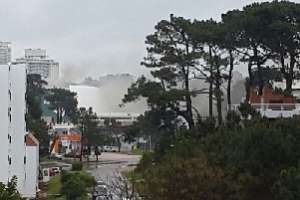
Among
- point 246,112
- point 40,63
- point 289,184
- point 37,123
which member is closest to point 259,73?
point 246,112

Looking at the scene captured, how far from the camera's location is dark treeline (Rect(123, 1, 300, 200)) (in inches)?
751

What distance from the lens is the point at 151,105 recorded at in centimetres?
3734

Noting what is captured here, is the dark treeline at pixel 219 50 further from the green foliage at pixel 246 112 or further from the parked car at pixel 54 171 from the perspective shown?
the parked car at pixel 54 171

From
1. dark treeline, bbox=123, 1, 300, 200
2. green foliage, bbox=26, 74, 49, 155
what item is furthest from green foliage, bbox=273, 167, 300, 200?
green foliage, bbox=26, 74, 49, 155

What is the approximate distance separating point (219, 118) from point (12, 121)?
37.4 feet

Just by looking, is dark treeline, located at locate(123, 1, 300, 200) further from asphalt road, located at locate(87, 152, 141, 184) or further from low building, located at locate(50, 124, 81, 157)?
low building, located at locate(50, 124, 81, 157)

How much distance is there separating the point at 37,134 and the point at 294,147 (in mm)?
35089

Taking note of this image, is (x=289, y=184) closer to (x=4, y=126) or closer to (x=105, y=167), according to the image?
(x=4, y=126)

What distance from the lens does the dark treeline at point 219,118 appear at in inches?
751

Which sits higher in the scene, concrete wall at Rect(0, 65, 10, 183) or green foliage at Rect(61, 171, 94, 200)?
concrete wall at Rect(0, 65, 10, 183)

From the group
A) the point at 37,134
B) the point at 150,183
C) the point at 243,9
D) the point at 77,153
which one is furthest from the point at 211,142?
the point at 77,153

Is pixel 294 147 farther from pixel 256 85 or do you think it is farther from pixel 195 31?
pixel 256 85

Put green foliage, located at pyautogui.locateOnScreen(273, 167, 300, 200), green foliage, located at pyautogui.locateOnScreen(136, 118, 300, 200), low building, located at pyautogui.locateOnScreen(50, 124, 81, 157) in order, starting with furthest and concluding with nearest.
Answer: low building, located at pyautogui.locateOnScreen(50, 124, 81, 157)
green foliage, located at pyautogui.locateOnScreen(136, 118, 300, 200)
green foliage, located at pyautogui.locateOnScreen(273, 167, 300, 200)

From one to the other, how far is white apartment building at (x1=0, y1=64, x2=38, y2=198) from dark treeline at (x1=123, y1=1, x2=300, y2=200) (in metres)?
5.62
